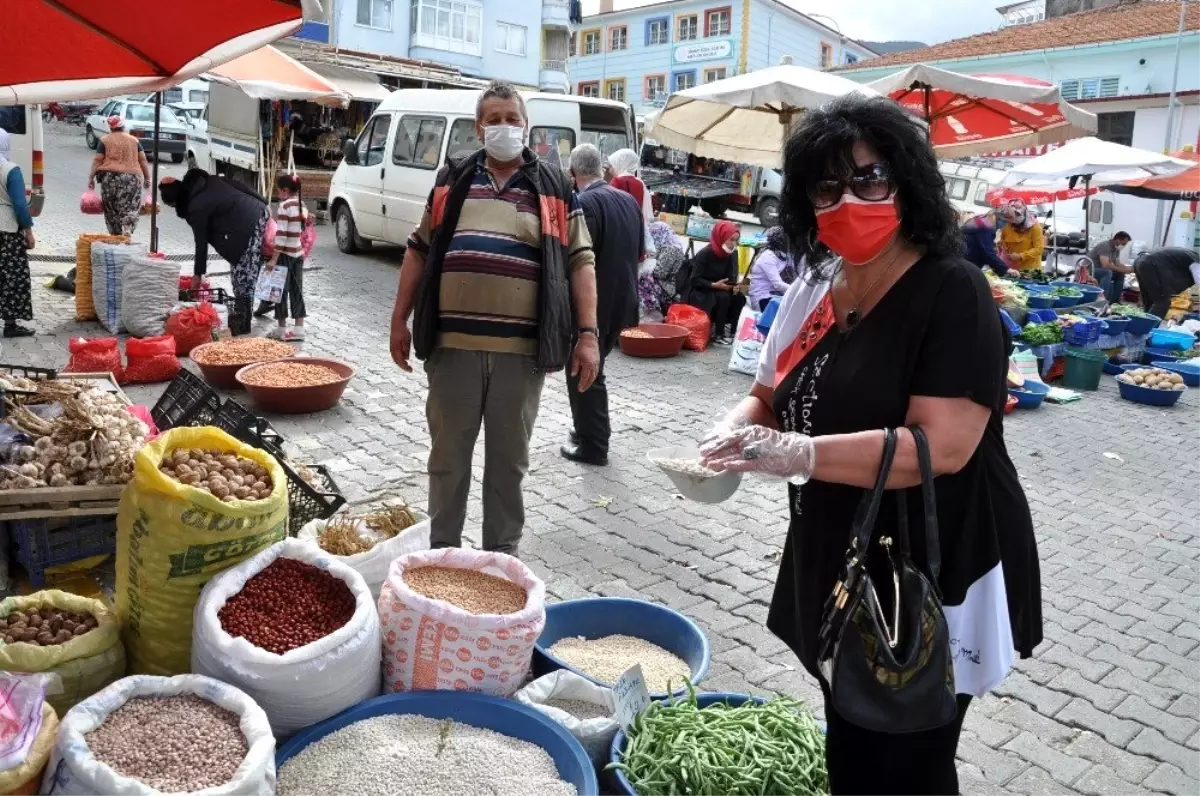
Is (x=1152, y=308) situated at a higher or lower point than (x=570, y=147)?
lower

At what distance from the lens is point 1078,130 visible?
9375 mm

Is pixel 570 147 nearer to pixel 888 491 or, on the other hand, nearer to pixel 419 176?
pixel 419 176

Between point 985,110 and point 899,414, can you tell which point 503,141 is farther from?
point 985,110

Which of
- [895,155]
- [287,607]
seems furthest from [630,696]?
[895,155]

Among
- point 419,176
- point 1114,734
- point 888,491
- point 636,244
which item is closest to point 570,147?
point 419,176

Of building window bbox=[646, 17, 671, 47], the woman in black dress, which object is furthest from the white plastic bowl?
building window bbox=[646, 17, 671, 47]

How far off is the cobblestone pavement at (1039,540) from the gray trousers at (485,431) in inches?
12.4

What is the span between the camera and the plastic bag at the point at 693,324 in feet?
33.3

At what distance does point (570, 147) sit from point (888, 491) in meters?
12.4

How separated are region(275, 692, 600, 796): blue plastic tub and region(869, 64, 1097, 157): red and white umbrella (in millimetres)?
6871

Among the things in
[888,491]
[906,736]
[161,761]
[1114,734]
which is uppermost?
[888,491]

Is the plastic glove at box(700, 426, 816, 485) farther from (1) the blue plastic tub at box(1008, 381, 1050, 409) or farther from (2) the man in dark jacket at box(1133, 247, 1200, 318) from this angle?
(2) the man in dark jacket at box(1133, 247, 1200, 318)

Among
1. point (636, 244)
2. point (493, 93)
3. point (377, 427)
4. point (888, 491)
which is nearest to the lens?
point (888, 491)

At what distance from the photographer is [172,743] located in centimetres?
219
